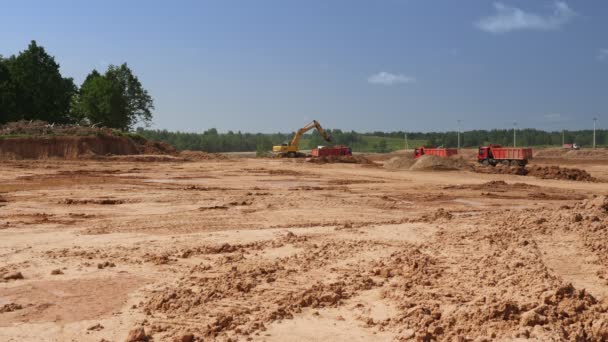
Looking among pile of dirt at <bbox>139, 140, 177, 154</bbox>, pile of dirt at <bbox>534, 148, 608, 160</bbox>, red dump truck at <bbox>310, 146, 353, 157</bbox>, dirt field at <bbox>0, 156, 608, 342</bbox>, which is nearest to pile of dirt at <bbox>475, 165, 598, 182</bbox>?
dirt field at <bbox>0, 156, 608, 342</bbox>

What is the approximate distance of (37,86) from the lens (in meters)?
53.8

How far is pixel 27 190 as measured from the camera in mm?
18750

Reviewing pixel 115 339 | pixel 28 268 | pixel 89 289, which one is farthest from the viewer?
pixel 28 268

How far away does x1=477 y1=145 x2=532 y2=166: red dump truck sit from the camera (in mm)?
33500

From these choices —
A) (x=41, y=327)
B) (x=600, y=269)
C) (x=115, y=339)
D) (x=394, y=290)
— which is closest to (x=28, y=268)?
(x=41, y=327)

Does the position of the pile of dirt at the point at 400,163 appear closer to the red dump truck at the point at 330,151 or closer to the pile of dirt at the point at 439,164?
the pile of dirt at the point at 439,164

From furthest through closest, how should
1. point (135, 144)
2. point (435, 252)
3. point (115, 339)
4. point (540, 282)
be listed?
point (135, 144)
point (435, 252)
point (540, 282)
point (115, 339)

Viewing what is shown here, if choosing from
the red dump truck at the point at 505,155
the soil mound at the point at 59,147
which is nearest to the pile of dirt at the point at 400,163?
the red dump truck at the point at 505,155

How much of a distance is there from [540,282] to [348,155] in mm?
41426

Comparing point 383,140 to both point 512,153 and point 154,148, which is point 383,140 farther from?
point 512,153

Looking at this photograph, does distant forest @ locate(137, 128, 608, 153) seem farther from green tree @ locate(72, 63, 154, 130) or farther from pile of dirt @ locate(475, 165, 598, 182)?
pile of dirt @ locate(475, 165, 598, 182)

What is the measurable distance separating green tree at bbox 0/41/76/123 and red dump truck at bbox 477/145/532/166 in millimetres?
39886

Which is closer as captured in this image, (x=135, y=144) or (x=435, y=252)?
(x=435, y=252)

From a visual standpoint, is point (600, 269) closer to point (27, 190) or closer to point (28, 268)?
point (28, 268)
